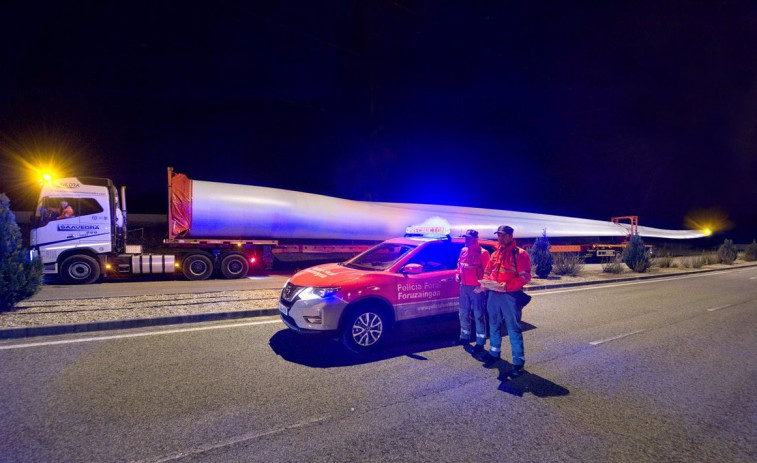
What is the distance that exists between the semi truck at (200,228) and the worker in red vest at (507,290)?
16.5 feet

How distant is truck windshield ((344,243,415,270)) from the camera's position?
6.44 m

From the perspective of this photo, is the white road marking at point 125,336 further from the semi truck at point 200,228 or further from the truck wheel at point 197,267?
the truck wheel at point 197,267

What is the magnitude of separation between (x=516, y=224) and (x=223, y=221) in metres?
14.3

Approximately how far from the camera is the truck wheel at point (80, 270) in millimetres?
11758

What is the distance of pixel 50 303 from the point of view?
7.93m

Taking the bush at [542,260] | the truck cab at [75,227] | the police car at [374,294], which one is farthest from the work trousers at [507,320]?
the truck cab at [75,227]

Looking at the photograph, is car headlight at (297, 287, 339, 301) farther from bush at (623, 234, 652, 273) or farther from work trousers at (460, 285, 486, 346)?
bush at (623, 234, 652, 273)

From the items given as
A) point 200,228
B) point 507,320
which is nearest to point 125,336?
point 507,320

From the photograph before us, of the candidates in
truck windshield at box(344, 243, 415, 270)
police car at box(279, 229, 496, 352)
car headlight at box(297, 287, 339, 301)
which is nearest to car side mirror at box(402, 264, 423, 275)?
police car at box(279, 229, 496, 352)

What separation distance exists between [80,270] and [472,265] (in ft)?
39.9

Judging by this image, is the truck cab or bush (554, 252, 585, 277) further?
bush (554, 252, 585, 277)

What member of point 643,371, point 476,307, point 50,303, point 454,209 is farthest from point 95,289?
point 454,209

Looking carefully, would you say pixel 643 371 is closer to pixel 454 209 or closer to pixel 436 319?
pixel 436 319

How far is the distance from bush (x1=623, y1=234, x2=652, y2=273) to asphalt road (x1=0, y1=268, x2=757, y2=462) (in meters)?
13.4
